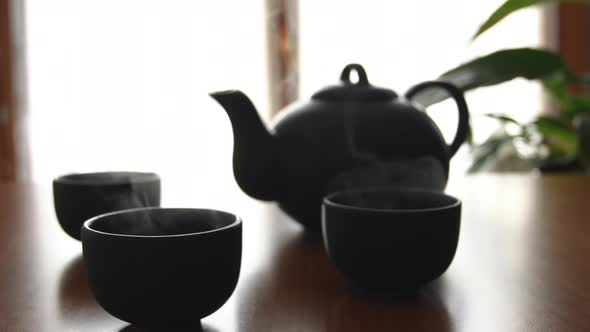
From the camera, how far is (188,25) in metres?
2.02

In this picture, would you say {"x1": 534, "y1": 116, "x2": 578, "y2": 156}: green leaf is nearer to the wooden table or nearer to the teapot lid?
the wooden table

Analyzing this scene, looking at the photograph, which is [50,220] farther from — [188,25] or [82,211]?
[188,25]

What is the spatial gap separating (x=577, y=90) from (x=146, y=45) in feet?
5.32

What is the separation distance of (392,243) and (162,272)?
0.14m

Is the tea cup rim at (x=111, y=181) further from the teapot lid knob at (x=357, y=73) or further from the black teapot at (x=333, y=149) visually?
the teapot lid knob at (x=357, y=73)

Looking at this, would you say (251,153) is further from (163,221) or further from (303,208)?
(163,221)

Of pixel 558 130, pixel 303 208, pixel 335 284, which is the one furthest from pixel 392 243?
pixel 558 130

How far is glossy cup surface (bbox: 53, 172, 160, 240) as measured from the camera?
44 centimetres

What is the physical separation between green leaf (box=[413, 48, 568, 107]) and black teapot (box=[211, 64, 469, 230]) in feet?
0.29

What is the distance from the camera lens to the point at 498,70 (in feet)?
2.04

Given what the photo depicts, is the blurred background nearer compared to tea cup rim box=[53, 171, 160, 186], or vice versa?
tea cup rim box=[53, 171, 160, 186]

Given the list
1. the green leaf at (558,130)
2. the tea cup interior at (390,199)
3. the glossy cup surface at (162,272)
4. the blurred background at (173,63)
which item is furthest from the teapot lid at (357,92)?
the blurred background at (173,63)

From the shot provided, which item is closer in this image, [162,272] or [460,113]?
[162,272]

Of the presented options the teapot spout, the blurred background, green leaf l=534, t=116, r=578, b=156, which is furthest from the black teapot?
the blurred background
